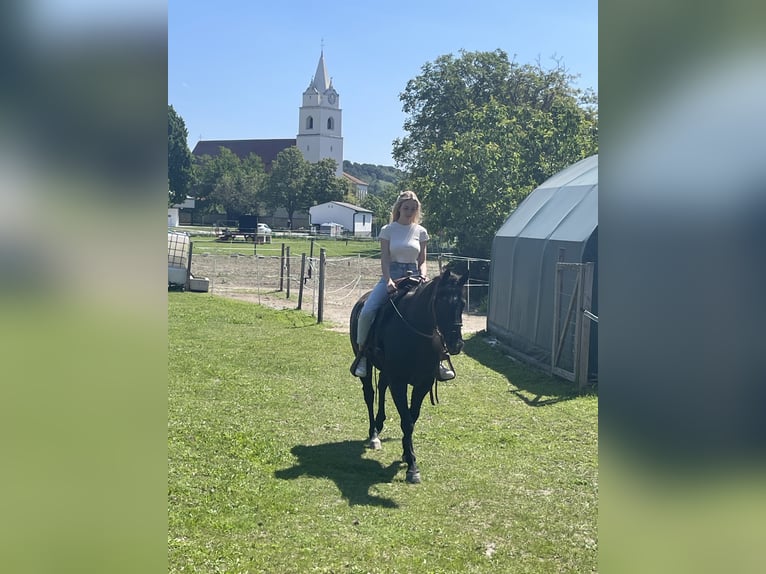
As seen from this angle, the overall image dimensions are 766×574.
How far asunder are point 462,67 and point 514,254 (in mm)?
31787

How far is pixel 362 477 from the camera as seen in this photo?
6.28 meters

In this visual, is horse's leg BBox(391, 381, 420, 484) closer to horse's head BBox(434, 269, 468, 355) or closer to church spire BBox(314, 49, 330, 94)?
horse's head BBox(434, 269, 468, 355)

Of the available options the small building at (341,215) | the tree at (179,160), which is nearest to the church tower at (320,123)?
the small building at (341,215)

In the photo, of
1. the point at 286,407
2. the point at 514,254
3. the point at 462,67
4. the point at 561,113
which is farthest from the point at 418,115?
the point at 286,407

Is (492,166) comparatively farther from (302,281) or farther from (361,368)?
(361,368)

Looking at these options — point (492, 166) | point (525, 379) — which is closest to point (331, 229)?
point (492, 166)

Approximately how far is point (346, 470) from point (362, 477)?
0.76 feet

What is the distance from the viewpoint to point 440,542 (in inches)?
188

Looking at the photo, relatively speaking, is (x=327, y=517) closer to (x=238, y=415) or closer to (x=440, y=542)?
(x=440, y=542)
